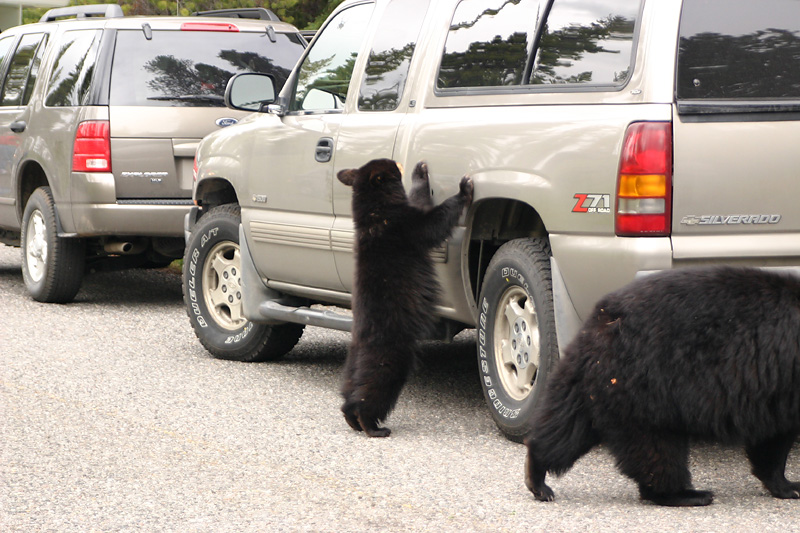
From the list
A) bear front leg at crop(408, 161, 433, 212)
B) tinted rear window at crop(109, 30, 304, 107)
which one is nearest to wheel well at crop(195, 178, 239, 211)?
tinted rear window at crop(109, 30, 304, 107)

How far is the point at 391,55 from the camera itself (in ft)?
21.6

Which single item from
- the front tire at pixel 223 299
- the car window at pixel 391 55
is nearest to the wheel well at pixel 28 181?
the front tire at pixel 223 299

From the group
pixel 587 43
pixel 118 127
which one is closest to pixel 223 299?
pixel 118 127

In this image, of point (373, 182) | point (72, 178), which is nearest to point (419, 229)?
point (373, 182)

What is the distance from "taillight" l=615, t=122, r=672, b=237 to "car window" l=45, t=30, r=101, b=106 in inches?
255

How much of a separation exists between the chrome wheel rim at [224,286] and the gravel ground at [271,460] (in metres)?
0.34

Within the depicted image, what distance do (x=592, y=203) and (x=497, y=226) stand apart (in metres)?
1.03

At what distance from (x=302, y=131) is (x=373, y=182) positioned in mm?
1342

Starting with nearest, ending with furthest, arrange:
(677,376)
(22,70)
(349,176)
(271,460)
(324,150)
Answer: (677,376), (271,460), (349,176), (324,150), (22,70)

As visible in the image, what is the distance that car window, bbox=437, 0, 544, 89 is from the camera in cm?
562

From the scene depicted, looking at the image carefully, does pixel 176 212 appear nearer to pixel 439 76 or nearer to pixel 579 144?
pixel 439 76

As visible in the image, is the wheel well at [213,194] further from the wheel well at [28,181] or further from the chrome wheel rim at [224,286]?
the wheel well at [28,181]

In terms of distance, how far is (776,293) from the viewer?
4.35m

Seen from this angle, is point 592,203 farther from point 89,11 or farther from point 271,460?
point 89,11
